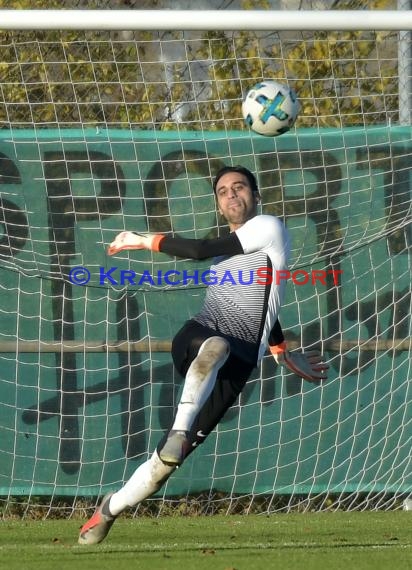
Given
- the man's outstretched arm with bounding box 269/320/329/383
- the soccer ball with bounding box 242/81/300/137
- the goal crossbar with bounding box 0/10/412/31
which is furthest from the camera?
the goal crossbar with bounding box 0/10/412/31

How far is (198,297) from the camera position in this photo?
8227mm

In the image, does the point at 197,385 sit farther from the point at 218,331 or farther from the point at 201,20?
the point at 201,20

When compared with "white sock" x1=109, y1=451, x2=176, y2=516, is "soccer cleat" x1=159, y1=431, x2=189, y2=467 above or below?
above

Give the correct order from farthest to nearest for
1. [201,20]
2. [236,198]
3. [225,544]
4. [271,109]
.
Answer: [201,20], [271,109], [225,544], [236,198]

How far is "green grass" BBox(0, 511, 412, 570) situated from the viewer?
209 inches

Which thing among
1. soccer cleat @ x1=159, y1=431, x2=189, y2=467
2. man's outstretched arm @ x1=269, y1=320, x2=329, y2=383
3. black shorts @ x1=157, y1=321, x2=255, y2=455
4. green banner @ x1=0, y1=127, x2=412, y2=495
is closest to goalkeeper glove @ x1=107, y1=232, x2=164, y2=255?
black shorts @ x1=157, y1=321, x2=255, y2=455

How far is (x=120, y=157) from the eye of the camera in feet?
26.6

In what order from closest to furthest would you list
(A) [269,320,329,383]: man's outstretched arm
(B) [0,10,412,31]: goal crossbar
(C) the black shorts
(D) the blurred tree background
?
(C) the black shorts
(A) [269,320,329,383]: man's outstretched arm
(B) [0,10,412,31]: goal crossbar
(D) the blurred tree background

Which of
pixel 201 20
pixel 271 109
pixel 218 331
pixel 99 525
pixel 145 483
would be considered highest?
pixel 201 20

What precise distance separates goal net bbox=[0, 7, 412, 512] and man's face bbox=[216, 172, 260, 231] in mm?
2355

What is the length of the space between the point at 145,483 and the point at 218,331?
0.77 m

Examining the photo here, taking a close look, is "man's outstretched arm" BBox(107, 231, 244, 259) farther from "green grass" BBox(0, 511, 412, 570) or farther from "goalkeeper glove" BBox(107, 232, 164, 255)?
"green grass" BBox(0, 511, 412, 570)

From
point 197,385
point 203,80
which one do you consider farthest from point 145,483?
point 203,80

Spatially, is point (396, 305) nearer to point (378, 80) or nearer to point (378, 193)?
point (378, 193)
